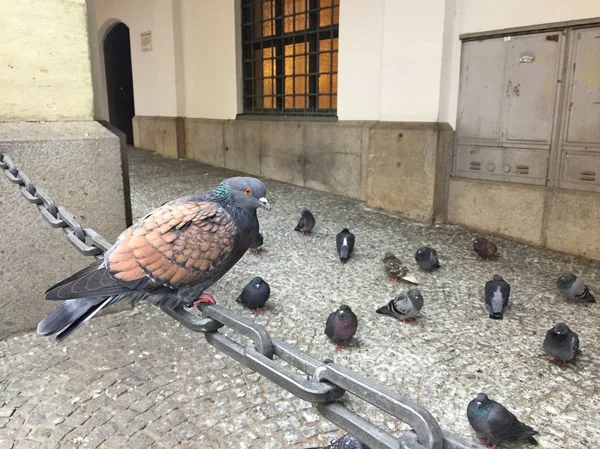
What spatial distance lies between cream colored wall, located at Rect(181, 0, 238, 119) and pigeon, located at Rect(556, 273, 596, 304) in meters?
Result: 6.58

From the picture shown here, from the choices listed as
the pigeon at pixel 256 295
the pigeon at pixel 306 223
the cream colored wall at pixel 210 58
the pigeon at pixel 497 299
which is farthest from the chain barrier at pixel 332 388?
the cream colored wall at pixel 210 58

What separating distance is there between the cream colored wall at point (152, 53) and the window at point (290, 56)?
6.82 feet

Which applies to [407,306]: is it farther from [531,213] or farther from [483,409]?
[531,213]

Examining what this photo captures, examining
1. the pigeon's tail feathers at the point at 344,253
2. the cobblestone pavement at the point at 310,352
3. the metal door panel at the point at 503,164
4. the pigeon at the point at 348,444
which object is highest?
the metal door panel at the point at 503,164

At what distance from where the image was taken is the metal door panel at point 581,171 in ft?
15.3

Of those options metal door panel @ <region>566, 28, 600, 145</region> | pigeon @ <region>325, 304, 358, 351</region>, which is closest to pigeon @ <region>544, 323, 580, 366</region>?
pigeon @ <region>325, 304, 358, 351</region>

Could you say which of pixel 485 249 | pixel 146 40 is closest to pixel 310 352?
pixel 485 249

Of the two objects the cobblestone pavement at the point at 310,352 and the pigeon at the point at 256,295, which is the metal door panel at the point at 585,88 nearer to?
the cobblestone pavement at the point at 310,352

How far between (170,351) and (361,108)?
4.65m

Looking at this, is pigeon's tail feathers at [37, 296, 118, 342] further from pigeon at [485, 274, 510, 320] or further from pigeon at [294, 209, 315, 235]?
pigeon at [294, 209, 315, 235]

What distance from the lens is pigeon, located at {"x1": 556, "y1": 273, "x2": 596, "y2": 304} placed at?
144 inches

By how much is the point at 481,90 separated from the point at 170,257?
4.62 m

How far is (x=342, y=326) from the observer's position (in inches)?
121

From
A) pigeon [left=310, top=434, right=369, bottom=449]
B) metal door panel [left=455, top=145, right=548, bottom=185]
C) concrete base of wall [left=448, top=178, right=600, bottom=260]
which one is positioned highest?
metal door panel [left=455, top=145, right=548, bottom=185]
